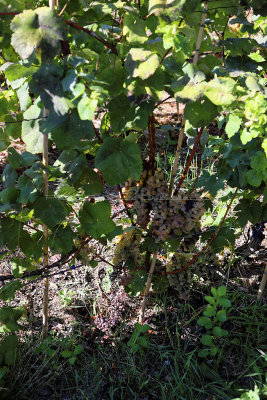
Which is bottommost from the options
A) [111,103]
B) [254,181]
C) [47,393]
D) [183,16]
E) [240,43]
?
[47,393]

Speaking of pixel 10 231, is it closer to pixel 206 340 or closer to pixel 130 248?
pixel 130 248

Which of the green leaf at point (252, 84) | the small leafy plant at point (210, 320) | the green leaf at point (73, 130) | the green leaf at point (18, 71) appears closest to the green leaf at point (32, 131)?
the green leaf at point (18, 71)

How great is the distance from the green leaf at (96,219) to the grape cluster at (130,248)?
0.34 metres

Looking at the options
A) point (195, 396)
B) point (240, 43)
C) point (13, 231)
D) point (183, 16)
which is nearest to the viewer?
point (183, 16)

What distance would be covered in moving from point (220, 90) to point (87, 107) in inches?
16.1

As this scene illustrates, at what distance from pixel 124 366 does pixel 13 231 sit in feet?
2.88

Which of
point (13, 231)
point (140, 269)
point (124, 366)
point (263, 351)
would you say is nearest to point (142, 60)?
point (13, 231)

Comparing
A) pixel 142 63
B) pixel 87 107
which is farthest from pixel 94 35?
pixel 87 107

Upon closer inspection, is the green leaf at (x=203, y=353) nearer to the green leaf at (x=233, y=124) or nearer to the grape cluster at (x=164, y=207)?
the grape cluster at (x=164, y=207)

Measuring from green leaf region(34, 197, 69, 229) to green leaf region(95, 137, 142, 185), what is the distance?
24cm

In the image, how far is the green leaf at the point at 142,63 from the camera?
1.24m

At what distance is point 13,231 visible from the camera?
5.50 ft

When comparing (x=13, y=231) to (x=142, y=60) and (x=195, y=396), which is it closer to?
(x=142, y=60)

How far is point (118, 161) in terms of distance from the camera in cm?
149
